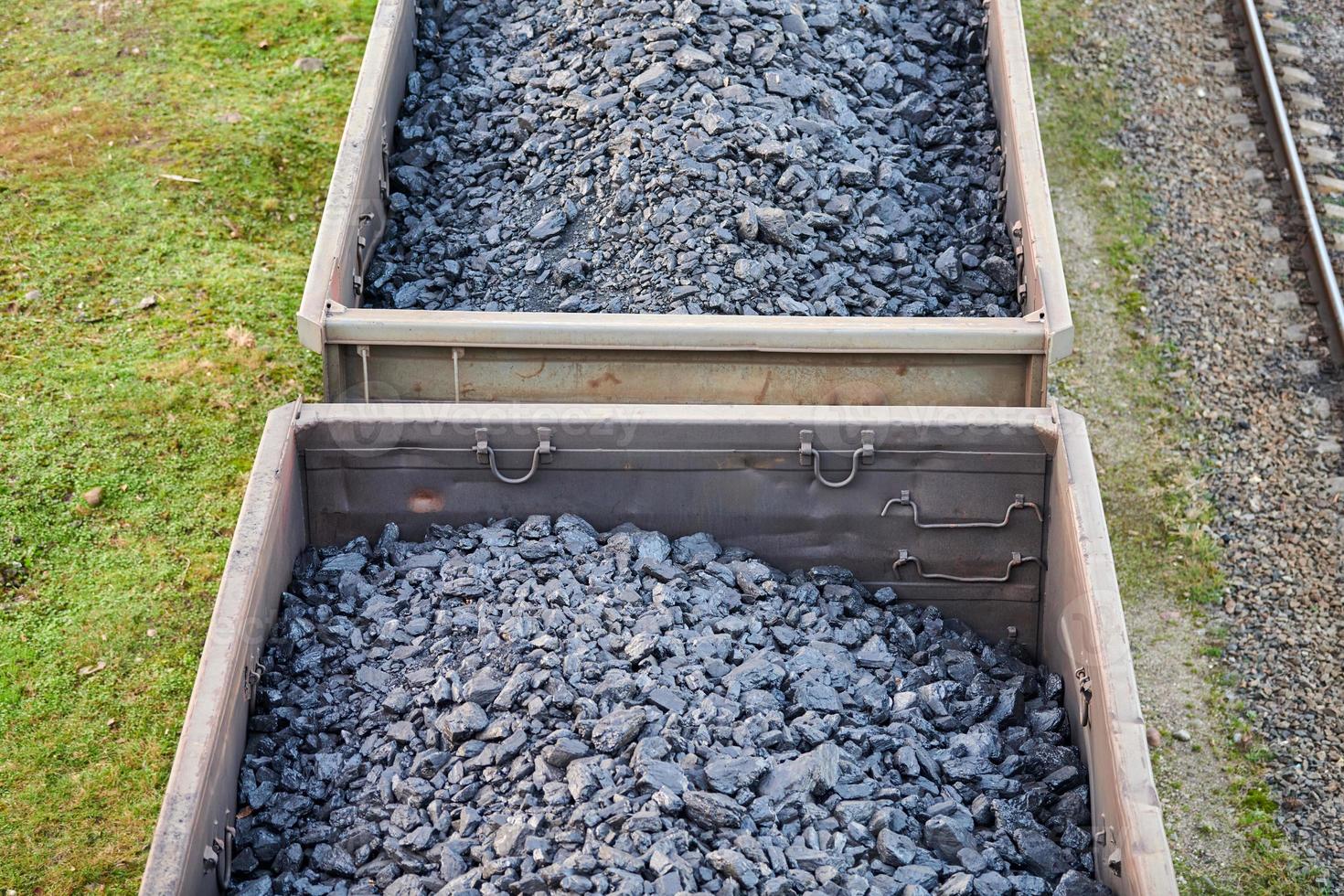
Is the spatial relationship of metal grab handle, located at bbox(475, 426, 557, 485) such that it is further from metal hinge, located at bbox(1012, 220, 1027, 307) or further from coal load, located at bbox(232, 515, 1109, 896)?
metal hinge, located at bbox(1012, 220, 1027, 307)

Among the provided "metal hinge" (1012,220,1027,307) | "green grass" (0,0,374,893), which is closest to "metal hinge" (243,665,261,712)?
"green grass" (0,0,374,893)

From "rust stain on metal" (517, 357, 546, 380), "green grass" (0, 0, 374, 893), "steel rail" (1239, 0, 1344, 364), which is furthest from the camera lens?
"steel rail" (1239, 0, 1344, 364)

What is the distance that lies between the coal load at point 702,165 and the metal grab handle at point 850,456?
744 mm

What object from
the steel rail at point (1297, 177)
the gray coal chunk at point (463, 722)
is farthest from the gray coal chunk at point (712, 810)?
the steel rail at point (1297, 177)

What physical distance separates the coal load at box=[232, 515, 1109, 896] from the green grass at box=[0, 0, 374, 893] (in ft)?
4.76

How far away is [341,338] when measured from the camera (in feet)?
14.4

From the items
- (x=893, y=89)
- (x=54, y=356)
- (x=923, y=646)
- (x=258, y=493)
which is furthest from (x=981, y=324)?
(x=54, y=356)

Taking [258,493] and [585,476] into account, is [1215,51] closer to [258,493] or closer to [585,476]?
[585,476]

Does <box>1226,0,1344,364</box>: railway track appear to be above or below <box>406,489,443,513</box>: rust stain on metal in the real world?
below

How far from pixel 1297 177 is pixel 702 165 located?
4.32 m

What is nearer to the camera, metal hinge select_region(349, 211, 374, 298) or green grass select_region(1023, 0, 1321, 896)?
metal hinge select_region(349, 211, 374, 298)

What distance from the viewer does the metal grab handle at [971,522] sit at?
4254 mm

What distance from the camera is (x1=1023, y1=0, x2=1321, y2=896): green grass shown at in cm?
498

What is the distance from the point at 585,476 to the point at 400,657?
0.79 m
